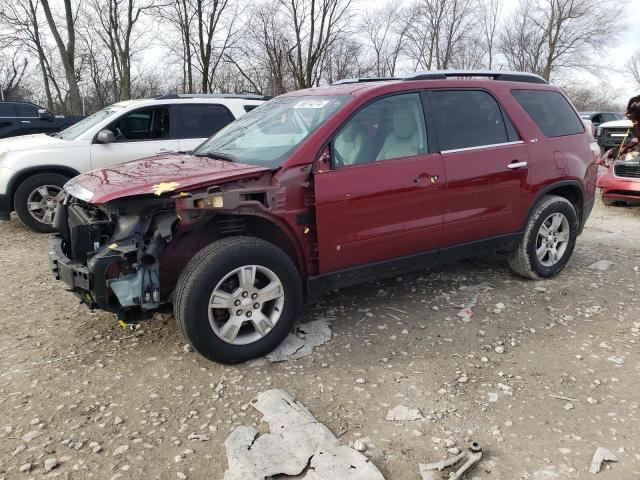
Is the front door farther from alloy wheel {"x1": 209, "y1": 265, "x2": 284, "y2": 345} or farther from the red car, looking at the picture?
the red car

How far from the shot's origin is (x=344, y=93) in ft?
11.9

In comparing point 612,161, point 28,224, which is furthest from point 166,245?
point 612,161

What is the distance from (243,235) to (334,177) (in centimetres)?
72

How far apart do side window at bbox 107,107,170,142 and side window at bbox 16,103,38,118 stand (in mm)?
8633

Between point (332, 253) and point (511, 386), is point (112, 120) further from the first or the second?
point (511, 386)

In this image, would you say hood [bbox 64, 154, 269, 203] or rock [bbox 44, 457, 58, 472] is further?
hood [bbox 64, 154, 269, 203]

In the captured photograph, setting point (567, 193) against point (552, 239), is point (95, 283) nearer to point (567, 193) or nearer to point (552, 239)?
point (552, 239)

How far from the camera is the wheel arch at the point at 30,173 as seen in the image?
20.2 ft

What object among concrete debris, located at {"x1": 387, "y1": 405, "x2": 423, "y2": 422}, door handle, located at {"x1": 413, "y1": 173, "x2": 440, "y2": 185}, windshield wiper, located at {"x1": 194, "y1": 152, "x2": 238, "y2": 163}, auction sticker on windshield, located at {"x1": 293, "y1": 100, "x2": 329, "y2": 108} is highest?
auction sticker on windshield, located at {"x1": 293, "y1": 100, "x2": 329, "y2": 108}

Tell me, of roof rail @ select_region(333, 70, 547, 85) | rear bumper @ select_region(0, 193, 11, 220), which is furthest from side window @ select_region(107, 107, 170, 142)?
roof rail @ select_region(333, 70, 547, 85)

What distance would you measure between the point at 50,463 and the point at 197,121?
5567 mm

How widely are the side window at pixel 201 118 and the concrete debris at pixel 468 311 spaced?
4.56 m

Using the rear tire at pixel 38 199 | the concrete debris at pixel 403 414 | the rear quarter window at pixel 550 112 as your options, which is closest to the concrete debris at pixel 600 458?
the concrete debris at pixel 403 414

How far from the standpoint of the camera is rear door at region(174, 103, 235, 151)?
23.0 feet
